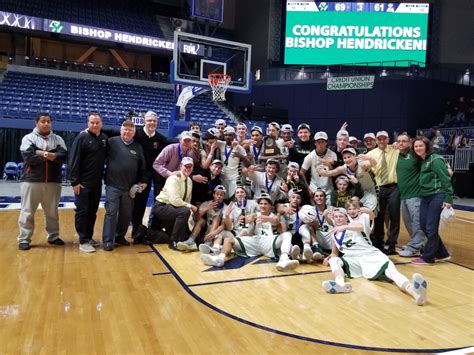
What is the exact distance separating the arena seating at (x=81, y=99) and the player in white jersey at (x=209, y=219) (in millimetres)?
11904

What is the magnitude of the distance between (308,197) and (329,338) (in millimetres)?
2707

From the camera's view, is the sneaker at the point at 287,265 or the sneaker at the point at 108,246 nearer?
the sneaker at the point at 287,265

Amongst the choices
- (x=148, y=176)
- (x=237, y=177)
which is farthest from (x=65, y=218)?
(x=237, y=177)

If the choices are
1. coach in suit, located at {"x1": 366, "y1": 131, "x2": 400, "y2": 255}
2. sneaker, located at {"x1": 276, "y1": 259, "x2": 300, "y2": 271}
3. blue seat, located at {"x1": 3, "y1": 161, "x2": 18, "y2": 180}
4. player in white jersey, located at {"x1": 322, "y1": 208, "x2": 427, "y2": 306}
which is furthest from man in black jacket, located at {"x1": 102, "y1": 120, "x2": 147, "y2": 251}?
blue seat, located at {"x1": 3, "y1": 161, "x2": 18, "y2": 180}

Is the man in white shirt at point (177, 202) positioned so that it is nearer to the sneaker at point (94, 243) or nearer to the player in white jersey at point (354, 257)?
the sneaker at point (94, 243)

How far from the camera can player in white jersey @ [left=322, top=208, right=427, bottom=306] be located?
388 centimetres

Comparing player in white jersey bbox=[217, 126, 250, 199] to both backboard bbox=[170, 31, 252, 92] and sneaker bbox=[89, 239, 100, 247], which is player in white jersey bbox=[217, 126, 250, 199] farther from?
backboard bbox=[170, 31, 252, 92]

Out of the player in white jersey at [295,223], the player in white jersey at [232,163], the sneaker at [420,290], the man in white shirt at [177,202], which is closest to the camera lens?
the sneaker at [420,290]

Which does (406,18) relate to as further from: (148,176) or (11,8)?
(11,8)

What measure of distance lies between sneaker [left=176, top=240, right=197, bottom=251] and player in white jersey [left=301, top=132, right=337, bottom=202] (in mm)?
1697

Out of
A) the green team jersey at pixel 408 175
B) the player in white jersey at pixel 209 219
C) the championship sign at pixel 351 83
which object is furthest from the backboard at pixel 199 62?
the green team jersey at pixel 408 175

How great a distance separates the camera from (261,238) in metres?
4.89

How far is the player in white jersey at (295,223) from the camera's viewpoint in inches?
190

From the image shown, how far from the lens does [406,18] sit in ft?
57.7
